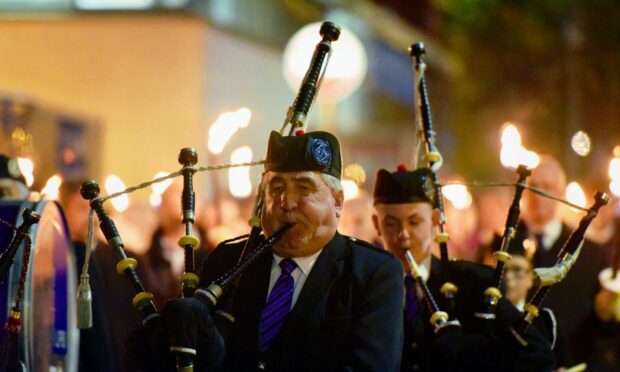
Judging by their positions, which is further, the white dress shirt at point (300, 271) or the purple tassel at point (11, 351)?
the purple tassel at point (11, 351)

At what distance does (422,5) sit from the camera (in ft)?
120

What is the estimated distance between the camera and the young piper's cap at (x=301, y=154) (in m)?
5.70

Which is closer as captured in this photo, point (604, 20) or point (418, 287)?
point (418, 287)

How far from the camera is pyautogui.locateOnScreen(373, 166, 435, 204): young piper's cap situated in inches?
292

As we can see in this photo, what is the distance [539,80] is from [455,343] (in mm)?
23990

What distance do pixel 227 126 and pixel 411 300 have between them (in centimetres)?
162

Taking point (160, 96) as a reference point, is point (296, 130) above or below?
below

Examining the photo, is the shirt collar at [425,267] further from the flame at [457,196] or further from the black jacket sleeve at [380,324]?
the flame at [457,196]

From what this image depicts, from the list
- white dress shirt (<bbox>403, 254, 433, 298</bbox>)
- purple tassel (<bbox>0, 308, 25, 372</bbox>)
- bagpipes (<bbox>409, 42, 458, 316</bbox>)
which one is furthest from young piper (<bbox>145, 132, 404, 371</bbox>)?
bagpipes (<bbox>409, 42, 458, 316</bbox>)

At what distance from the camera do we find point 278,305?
5742 mm

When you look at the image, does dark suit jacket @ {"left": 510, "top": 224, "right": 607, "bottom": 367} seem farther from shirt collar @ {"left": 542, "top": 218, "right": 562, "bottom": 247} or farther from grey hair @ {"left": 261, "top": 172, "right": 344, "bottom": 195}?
grey hair @ {"left": 261, "top": 172, "right": 344, "bottom": 195}

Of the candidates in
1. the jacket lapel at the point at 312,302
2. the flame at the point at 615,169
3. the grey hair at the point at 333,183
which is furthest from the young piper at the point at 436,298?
the flame at the point at 615,169

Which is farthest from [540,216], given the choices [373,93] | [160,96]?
[373,93]

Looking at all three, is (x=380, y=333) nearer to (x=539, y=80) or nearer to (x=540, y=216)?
(x=540, y=216)
